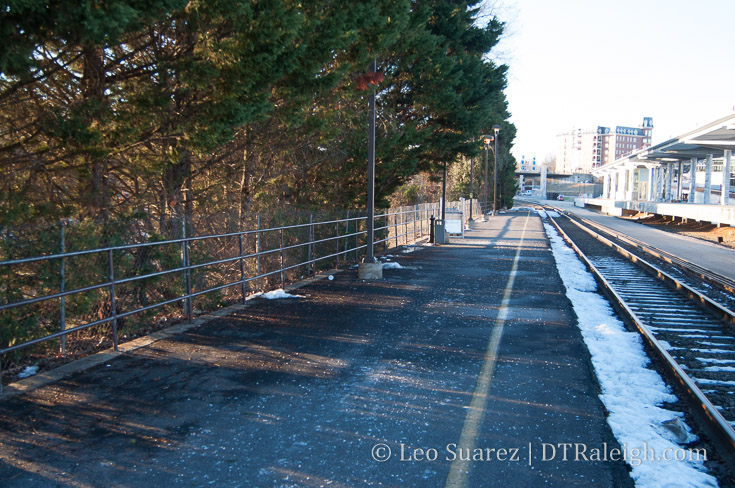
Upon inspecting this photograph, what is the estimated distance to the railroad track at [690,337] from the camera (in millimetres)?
5195

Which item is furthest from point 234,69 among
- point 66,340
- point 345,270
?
point 345,270

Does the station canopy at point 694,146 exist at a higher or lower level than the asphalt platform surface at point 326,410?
higher

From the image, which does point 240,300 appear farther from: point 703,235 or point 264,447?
point 703,235

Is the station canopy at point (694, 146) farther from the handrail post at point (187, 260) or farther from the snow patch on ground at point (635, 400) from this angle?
the handrail post at point (187, 260)

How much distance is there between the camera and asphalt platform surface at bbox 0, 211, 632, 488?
4.06m

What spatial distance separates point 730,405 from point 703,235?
31.6 metres

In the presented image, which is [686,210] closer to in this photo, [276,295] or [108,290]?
[276,295]

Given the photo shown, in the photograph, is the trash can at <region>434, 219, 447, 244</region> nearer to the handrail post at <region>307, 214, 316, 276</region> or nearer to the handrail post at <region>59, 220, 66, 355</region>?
the handrail post at <region>307, 214, 316, 276</region>

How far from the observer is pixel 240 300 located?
10.6 metres

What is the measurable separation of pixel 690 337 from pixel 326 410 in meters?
6.33

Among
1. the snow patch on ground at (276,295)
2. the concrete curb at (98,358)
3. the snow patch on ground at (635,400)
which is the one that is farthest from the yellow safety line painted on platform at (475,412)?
the concrete curb at (98,358)

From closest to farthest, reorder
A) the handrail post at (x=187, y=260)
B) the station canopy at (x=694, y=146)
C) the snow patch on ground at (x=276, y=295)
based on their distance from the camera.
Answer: the handrail post at (x=187, y=260) < the snow patch on ground at (x=276, y=295) < the station canopy at (x=694, y=146)

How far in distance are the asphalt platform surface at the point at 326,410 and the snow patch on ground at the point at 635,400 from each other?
0.59ft

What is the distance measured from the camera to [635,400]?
5625 mm
